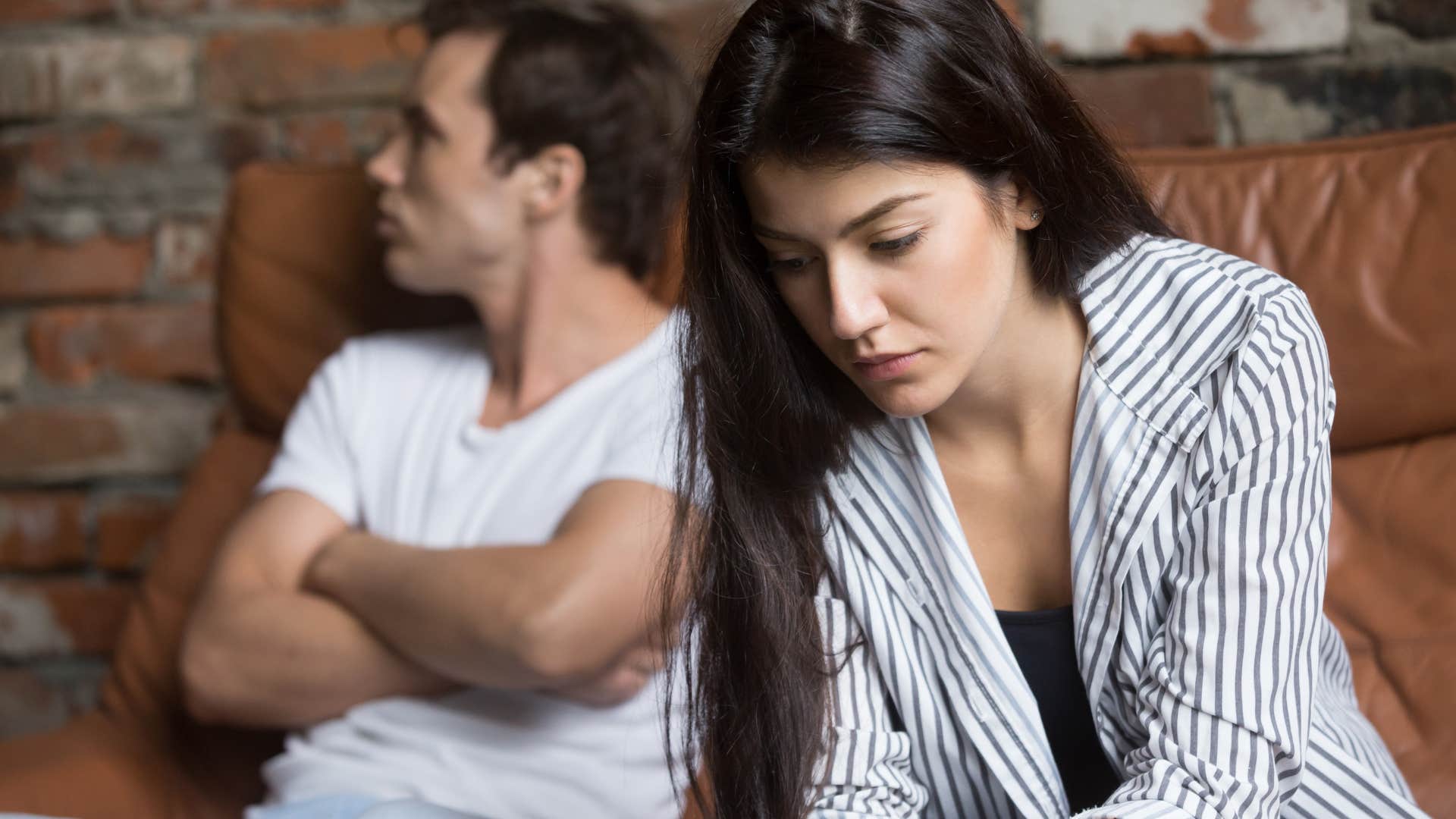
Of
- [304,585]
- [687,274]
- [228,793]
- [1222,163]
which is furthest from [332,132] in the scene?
[1222,163]

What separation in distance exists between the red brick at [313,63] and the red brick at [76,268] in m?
0.31

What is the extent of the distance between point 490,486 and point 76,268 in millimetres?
1005

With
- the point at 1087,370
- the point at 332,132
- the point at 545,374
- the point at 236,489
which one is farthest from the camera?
the point at 332,132

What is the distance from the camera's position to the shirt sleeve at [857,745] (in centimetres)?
98

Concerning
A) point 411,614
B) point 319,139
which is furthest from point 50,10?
point 411,614

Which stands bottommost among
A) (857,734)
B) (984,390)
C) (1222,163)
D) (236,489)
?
(236,489)

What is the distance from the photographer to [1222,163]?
4.37ft

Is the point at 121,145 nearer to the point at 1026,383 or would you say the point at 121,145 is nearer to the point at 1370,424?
the point at 1026,383

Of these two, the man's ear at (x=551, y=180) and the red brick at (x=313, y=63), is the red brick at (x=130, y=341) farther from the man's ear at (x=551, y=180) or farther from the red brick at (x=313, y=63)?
the man's ear at (x=551, y=180)

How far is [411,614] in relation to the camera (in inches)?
48.8

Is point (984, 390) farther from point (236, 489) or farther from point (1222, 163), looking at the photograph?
point (236, 489)

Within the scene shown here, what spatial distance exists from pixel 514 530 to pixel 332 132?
0.85 m

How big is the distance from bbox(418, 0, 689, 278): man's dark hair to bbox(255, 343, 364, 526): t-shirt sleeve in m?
0.34

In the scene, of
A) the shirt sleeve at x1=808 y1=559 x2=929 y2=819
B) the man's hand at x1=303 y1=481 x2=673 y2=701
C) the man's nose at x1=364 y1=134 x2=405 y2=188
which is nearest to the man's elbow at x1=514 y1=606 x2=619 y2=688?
the man's hand at x1=303 y1=481 x2=673 y2=701
